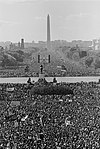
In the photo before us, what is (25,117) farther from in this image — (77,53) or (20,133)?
(77,53)

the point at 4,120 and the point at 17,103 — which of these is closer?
the point at 4,120

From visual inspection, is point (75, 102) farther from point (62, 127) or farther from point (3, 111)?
point (62, 127)

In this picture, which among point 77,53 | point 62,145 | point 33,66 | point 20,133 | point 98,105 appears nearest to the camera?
point 62,145

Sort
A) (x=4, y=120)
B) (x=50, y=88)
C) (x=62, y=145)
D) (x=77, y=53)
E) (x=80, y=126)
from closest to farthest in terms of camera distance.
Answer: (x=62, y=145)
(x=80, y=126)
(x=4, y=120)
(x=50, y=88)
(x=77, y=53)

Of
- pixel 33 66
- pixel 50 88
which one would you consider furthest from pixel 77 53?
pixel 50 88

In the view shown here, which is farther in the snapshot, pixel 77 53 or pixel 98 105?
pixel 77 53

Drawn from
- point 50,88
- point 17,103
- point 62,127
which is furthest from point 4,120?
point 50,88
